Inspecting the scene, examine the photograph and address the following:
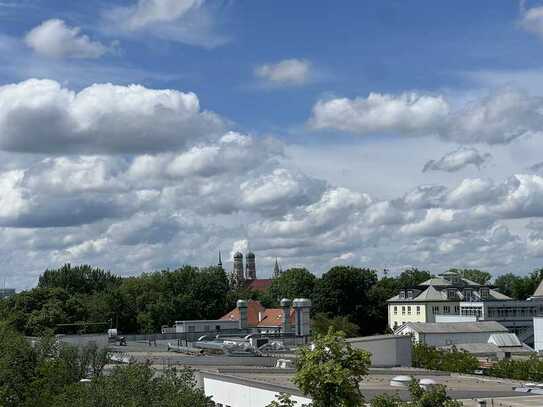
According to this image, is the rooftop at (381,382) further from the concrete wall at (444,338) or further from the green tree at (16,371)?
the concrete wall at (444,338)

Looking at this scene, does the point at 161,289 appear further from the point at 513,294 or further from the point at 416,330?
the point at 513,294

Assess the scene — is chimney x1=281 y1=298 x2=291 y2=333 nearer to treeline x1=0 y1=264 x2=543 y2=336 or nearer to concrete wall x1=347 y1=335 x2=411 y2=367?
treeline x1=0 y1=264 x2=543 y2=336

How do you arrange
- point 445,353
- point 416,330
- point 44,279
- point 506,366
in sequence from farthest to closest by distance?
point 44,279 < point 416,330 < point 445,353 < point 506,366

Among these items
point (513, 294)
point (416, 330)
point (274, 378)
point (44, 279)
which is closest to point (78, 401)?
point (274, 378)

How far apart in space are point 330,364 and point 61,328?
106 m

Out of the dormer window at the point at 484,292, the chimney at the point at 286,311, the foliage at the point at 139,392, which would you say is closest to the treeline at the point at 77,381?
the foliage at the point at 139,392

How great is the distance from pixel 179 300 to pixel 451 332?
54437 millimetres

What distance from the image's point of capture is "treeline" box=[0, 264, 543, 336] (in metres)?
130

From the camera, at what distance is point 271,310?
16062cm

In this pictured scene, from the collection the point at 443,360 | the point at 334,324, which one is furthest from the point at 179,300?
the point at 443,360

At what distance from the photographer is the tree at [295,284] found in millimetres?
163750

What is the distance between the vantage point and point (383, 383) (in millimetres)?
54375

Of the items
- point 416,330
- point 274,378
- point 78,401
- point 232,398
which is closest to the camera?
point 78,401

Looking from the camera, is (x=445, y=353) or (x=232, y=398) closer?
(x=232, y=398)
